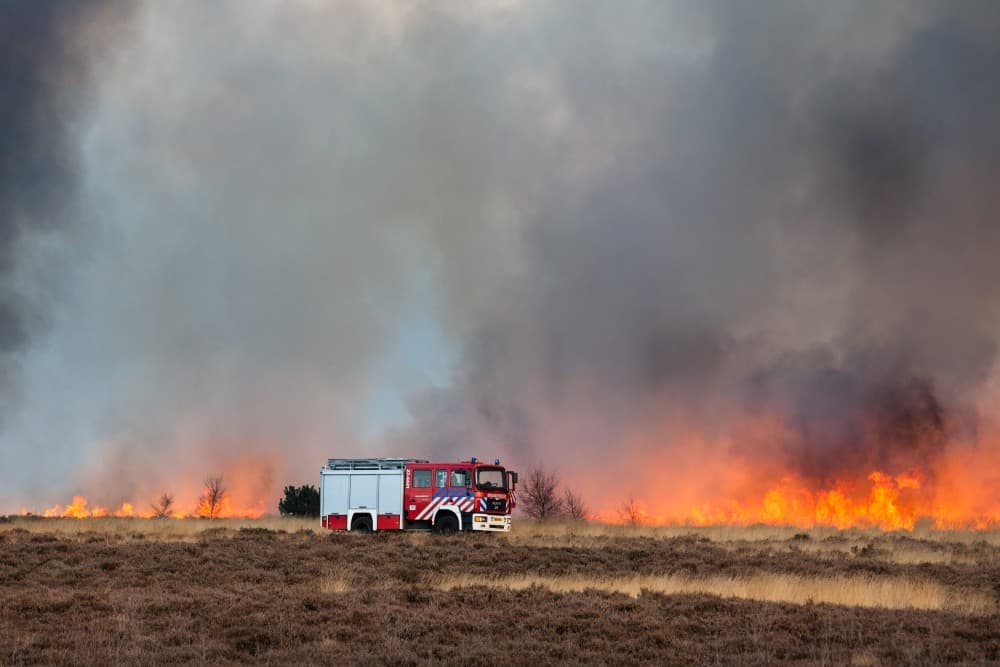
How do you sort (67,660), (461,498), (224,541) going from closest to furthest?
(67,660)
(224,541)
(461,498)

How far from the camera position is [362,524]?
4419 centimetres

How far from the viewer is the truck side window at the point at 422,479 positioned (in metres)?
Answer: 43.0

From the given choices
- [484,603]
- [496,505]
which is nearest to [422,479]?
[496,505]

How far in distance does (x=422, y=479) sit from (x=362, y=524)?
12.3 feet

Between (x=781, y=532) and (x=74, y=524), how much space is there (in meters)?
37.1

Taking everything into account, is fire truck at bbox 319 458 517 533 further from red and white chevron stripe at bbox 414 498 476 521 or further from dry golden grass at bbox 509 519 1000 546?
dry golden grass at bbox 509 519 1000 546

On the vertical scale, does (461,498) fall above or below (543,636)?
Answer: above

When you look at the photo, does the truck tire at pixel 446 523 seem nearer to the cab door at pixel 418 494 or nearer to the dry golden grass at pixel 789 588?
the cab door at pixel 418 494

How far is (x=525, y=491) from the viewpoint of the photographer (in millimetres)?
66875

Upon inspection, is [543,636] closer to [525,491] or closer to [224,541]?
[224,541]

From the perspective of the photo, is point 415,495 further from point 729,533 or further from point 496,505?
Result: point 729,533

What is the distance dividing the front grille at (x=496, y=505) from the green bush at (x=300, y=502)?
23476 millimetres

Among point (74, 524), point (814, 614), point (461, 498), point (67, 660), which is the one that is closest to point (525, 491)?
point (461, 498)

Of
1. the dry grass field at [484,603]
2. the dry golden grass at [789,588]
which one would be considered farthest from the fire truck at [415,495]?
the dry golden grass at [789,588]
